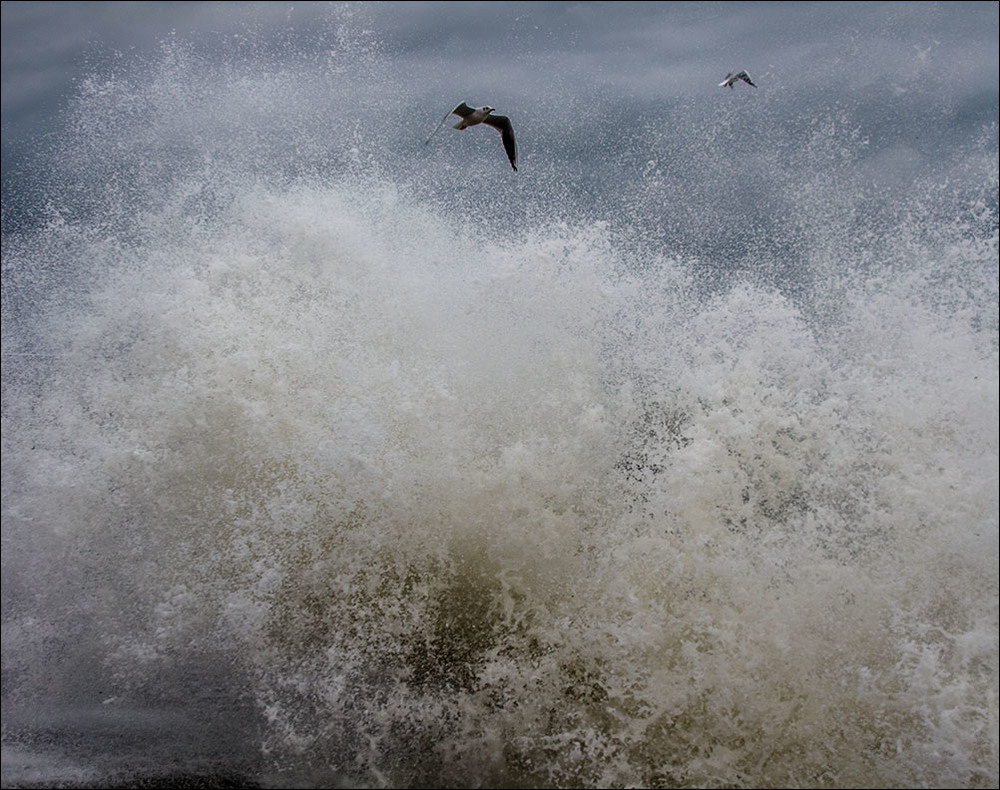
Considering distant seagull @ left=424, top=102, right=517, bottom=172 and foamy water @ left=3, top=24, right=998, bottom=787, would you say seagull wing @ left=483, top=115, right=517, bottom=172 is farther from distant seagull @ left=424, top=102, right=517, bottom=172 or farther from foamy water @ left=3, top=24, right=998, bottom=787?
foamy water @ left=3, top=24, right=998, bottom=787

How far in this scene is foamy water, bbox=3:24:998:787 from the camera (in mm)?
4230

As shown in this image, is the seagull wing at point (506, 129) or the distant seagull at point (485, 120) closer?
the distant seagull at point (485, 120)

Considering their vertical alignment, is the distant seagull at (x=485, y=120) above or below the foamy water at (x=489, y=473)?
above

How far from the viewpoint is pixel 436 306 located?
20.4 feet

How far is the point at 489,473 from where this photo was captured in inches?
217

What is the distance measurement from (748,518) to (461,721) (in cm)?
250

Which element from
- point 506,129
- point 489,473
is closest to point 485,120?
point 506,129

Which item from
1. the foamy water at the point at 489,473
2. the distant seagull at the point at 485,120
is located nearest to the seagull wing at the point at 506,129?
the distant seagull at the point at 485,120

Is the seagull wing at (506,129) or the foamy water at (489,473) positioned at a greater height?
the seagull wing at (506,129)

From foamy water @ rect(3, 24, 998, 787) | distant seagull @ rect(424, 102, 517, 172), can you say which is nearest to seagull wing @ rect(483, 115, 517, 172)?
distant seagull @ rect(424, 102, 517, 172)

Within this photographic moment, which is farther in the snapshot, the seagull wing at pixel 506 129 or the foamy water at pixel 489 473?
the seagull wing at pixel 506 129

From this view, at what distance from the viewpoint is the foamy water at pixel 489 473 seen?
423 centimetres

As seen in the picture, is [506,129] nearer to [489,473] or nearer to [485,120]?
[485,120]

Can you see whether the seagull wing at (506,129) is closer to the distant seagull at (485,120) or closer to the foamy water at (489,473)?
the distant seagull at (485,120)
